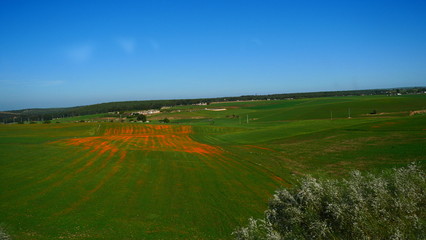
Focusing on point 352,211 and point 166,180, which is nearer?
point 352,211

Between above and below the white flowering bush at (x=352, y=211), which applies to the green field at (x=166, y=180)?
below

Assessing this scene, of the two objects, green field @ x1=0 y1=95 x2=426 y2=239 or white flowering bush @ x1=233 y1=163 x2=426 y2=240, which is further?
green field @ x1=0 y1=95 x2=426 y2=239

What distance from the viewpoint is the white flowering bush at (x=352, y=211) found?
1073 centimetres

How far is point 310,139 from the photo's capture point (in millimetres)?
60594

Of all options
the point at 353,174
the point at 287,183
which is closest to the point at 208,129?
the point at 287,183

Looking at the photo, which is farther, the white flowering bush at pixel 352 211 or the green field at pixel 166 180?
the green field at pixel 166 180

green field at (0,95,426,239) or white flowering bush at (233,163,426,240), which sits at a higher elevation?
white flowering bush at (233,163,426,240)

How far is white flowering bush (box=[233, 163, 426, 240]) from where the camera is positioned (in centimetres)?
1073

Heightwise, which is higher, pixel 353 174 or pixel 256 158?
pixel 353 174

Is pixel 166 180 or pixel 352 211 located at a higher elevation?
pixel 352 211

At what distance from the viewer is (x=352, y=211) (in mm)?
11469

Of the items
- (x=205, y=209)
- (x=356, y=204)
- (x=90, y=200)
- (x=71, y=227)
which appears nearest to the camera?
(x=356, y=204)

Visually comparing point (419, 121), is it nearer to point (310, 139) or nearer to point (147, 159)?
point (310, 139)

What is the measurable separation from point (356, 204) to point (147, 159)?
128ft
